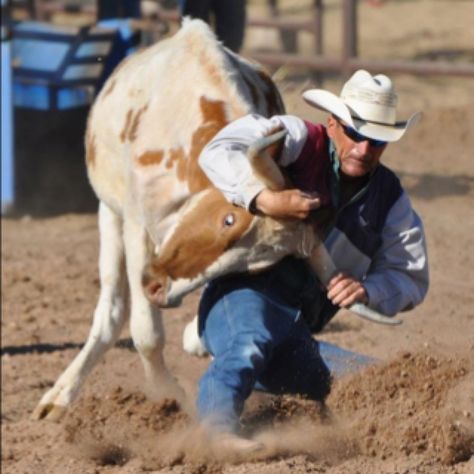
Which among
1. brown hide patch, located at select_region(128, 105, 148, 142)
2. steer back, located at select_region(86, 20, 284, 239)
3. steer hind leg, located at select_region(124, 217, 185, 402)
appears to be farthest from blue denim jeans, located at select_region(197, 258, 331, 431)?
brown hide patch, located at select_region(128, 105, 148, 142)

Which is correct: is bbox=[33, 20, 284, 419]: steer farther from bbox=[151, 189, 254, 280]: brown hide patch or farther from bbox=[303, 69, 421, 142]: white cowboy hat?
bbox=[303, 69, 421, 142]: white cowboy hat

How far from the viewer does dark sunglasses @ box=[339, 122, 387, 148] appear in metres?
3.85

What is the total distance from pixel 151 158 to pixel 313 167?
0.99 m

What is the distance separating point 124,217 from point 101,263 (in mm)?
425

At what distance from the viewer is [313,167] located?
12.9ft

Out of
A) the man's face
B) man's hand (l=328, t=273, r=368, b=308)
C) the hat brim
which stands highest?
the hat brim

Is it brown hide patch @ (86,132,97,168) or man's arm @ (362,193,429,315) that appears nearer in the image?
man's arm @ (362,193,429,315)

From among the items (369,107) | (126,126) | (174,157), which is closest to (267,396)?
(174,157)

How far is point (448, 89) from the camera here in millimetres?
11703

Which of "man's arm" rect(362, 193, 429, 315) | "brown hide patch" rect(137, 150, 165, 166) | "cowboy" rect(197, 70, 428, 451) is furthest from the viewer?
"brown hide patch" rect(137, 150, 165, 166)

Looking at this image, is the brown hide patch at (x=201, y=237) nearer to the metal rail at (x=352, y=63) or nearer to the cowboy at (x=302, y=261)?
the cowboy at (x=302, y=261)

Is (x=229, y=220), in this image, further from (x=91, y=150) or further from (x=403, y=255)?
(x=91, y=150)

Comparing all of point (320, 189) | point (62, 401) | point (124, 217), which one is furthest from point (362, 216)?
point (62, 401)

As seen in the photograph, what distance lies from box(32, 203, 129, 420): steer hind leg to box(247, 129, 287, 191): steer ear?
173 cm
